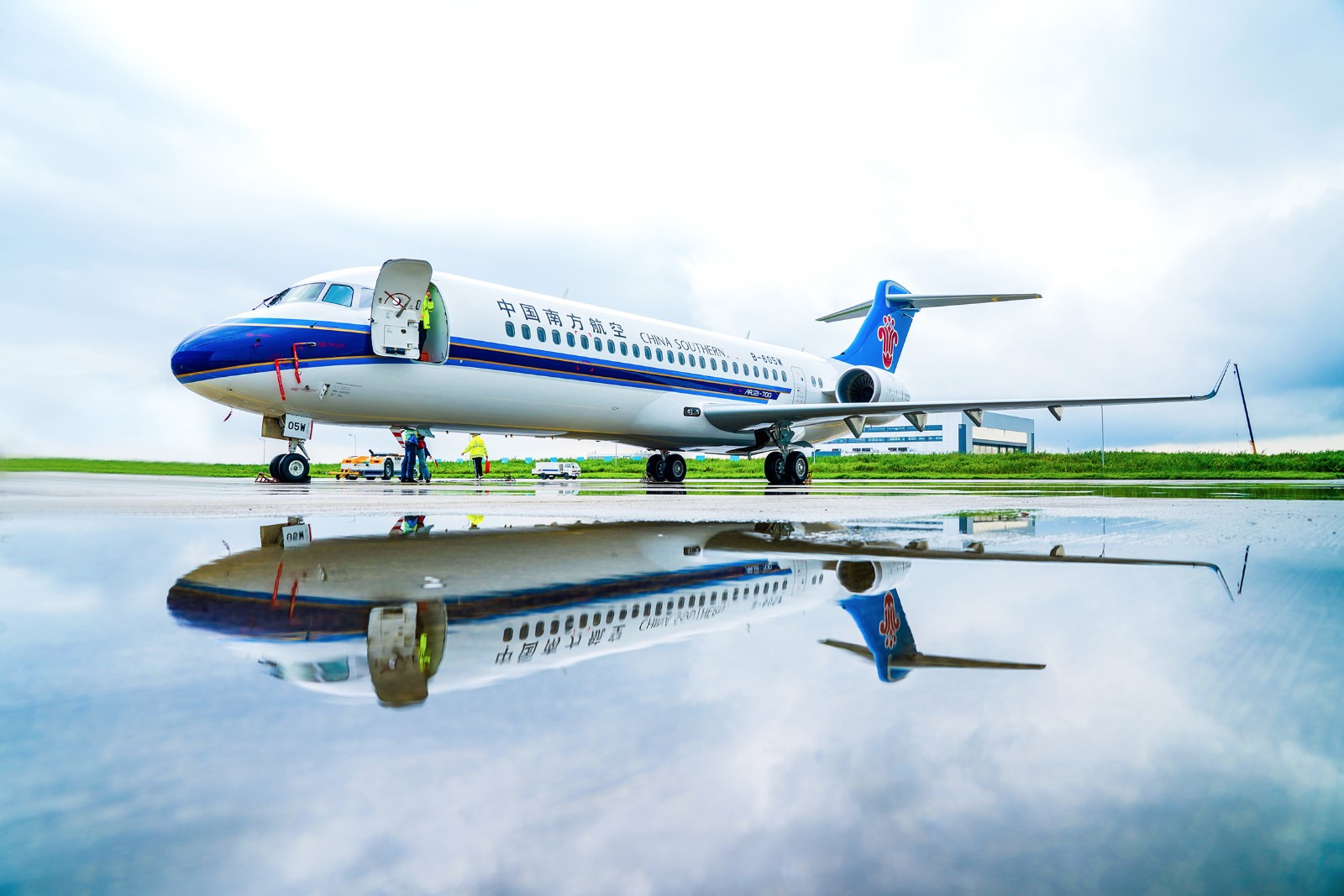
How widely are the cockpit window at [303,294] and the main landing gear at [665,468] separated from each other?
977 cm

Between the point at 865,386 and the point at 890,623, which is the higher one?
the point at 865,386

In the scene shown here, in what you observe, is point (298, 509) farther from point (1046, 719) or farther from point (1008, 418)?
point (1008, 418)

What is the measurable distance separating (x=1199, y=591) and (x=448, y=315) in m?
10.1

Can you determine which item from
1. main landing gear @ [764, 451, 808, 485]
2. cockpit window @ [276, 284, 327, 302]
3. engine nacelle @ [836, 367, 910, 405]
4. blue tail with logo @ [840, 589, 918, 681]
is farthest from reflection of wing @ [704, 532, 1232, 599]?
engine nacelle @ [836, 367, 910, 405]

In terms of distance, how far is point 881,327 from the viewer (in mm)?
22359

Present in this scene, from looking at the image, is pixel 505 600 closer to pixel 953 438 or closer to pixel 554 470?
pixel 554 470

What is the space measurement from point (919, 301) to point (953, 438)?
5522cm

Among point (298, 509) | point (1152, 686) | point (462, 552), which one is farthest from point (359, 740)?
point (298, 509)

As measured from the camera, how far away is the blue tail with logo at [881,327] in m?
22.2

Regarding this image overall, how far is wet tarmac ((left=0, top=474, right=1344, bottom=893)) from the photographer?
87cm

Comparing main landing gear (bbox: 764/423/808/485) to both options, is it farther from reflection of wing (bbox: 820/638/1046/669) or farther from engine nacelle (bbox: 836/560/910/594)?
reflection of wing (bbox: 820/638/1046/669)

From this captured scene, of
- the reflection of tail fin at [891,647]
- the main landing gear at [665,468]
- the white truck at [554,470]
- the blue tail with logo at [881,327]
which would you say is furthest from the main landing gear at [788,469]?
→ the reflection of tail fin at [891,647]

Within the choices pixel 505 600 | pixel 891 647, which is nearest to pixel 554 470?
pixel 505 600

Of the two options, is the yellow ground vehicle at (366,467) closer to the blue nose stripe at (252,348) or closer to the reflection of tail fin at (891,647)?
the blue nose stripe at (252,348)
